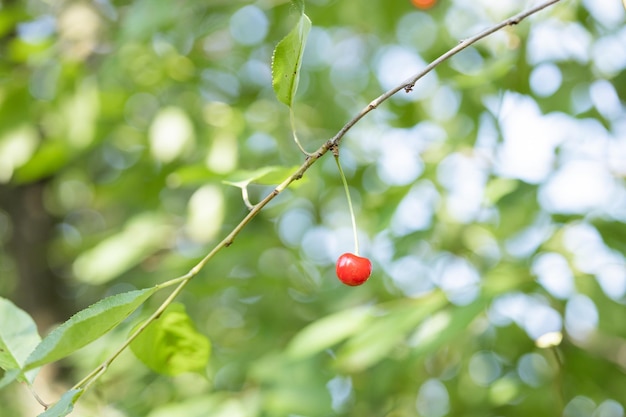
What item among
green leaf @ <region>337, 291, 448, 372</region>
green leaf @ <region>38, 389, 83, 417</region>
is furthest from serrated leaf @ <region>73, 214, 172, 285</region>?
green leaf @ <region>38, 389, 83, 417</region>

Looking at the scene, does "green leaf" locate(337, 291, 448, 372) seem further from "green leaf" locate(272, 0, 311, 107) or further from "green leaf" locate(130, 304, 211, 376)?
"green leaf" locate(272, 0, 311, 107)

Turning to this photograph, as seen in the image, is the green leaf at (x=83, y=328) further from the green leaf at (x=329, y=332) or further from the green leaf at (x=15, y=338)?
the green leaf at (x=329, y=332)

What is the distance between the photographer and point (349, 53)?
238cm

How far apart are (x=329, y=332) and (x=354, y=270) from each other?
0.46 meters

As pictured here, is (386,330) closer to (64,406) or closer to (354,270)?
(354,270)

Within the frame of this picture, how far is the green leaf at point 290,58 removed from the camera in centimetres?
72

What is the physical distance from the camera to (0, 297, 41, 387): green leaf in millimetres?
831

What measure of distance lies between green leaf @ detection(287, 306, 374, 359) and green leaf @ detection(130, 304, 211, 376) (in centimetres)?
31

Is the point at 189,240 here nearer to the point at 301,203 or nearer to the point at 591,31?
the point at 301,203

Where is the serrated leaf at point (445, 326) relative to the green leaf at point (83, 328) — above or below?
below

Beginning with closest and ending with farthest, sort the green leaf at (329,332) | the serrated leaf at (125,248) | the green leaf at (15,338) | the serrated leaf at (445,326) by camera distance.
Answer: the green leaf at (15,338) → the serrated leaf at (445,326) → the green leaf at (329,332) → the serrated leaf at (125,248)

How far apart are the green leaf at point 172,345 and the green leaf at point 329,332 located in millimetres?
310

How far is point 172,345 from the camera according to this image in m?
0.96

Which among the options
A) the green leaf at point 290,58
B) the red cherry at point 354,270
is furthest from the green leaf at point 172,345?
the green leaf at point 290,58
